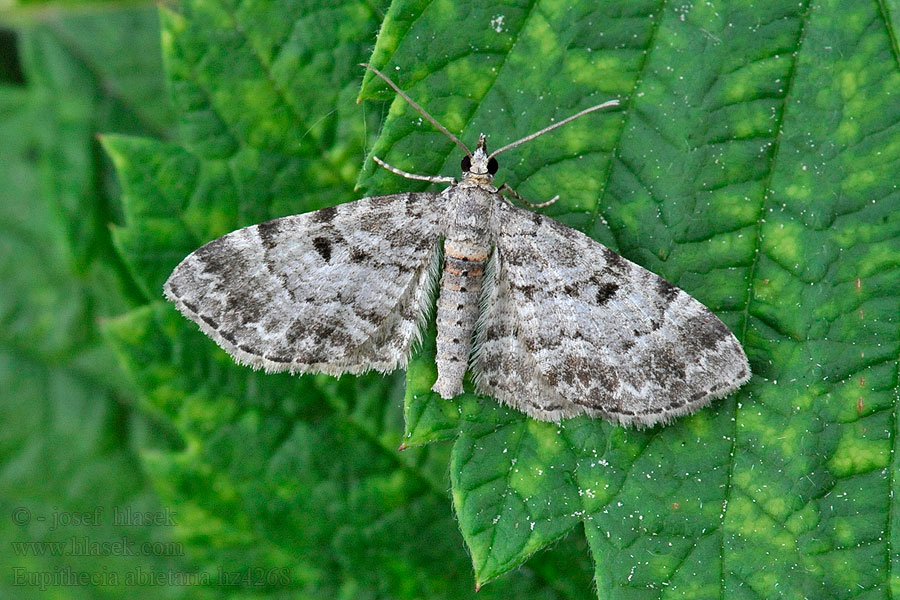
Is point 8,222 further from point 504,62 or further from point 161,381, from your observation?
point 504,62

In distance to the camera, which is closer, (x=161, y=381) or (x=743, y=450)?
(x=743, y=450)

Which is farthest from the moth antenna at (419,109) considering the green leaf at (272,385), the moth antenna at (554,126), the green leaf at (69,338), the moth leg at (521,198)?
the green leaf at (69,338)

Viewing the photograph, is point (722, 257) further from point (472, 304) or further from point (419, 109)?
point (419, 109)

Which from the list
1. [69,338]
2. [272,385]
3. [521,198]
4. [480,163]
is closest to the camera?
[480,163]

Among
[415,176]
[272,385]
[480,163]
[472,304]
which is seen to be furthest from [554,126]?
[272,385]

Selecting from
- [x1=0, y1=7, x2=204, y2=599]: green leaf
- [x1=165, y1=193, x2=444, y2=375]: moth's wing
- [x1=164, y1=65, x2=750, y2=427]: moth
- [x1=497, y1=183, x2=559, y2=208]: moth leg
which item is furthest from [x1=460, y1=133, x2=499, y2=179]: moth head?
[x1=0, y1=7, x2=204, y2=599]: green leaf

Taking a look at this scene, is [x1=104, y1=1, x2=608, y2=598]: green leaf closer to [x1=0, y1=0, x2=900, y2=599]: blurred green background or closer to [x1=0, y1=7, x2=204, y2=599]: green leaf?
[x1=0, y1=0, x2=900, y2=599]: blurred green background

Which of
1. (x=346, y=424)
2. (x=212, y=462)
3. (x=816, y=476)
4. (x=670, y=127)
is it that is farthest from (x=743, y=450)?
(x=212, y=462)
